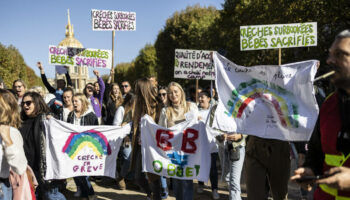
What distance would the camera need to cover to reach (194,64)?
8.72 metres

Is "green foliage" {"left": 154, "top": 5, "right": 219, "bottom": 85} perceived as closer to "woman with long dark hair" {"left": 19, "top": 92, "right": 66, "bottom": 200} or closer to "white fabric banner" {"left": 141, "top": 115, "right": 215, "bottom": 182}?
"white fabric banner" {"left": 141, "top": 115, "right": 215, "bottom": 182}

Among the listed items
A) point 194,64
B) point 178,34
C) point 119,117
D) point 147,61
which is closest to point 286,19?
point 194,64

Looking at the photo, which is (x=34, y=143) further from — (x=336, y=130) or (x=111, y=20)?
(x=111, y=20)

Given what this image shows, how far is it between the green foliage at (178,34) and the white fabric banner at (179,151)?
86.4ft

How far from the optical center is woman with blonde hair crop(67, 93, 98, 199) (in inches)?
206

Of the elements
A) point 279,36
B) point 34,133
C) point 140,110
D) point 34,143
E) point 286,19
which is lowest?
point 34,143

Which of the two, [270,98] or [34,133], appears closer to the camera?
[270,98]

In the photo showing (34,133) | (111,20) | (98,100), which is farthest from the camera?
(111,20)

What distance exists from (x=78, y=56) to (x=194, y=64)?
350cm

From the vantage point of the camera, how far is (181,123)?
14.6 ft

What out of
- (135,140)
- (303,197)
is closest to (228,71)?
(135,140)

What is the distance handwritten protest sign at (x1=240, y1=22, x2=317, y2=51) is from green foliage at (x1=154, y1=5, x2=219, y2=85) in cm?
2330

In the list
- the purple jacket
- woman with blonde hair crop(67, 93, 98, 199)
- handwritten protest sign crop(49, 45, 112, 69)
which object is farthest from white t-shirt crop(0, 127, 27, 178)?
handwritten protest sign crop(49, 45, 112, 69)

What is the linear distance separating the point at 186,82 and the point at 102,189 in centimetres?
2428
